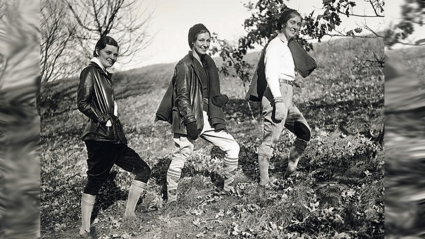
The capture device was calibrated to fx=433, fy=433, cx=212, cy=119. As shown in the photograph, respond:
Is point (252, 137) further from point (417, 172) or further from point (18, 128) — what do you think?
point (18, 128)

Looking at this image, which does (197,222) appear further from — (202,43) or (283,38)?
(283,38)

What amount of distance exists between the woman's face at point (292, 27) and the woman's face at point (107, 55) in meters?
1.63

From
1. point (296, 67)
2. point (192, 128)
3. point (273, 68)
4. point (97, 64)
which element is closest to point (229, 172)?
point (192, 128)

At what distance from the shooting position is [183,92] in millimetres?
4078

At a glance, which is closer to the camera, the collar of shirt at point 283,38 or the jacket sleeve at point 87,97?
the jacket sleeve at point 87,97

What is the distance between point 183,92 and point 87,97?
0.87 meters

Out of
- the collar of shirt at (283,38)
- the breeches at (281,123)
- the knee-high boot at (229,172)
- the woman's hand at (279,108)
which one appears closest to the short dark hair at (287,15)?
the collar of shirt at (283,38)

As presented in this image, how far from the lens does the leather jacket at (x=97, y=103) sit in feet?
12.8

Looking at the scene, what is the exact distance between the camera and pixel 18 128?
3867 millimetres

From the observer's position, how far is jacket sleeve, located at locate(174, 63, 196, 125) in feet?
13.2

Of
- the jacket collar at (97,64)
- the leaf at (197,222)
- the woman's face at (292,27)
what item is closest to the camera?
the leaf at (197,222)

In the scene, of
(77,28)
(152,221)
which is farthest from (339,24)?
(77,28)

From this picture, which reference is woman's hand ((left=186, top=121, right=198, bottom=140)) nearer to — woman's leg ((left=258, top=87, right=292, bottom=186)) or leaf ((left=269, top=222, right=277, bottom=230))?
woman's leg ((left=258, top=87, right=292, bottom=186))

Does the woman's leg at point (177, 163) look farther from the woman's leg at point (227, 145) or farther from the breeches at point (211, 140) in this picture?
the woman's leg at point (227, 145)
